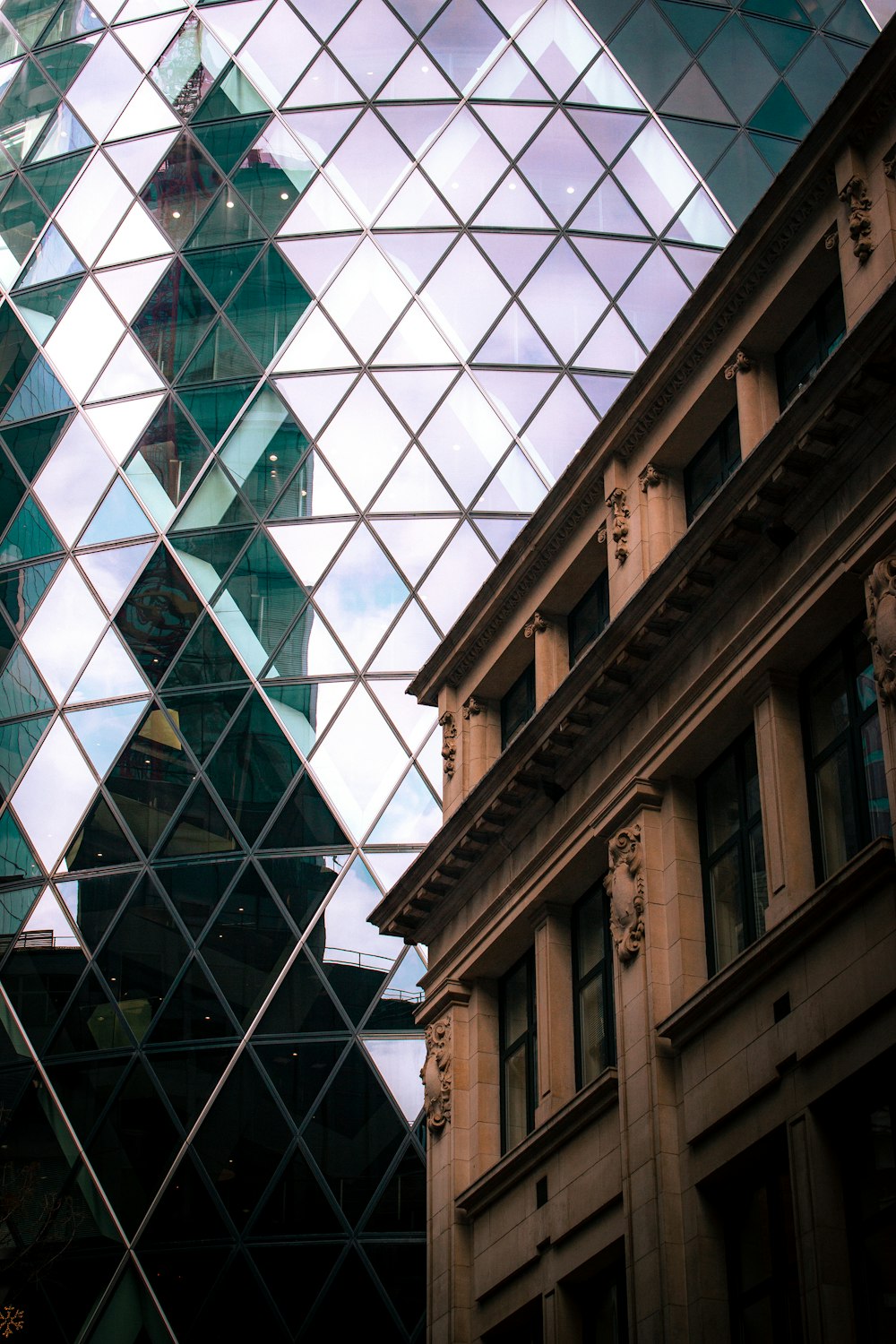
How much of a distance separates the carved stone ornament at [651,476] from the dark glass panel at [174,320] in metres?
24.4

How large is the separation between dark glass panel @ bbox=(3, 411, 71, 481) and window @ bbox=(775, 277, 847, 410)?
28.7 meters

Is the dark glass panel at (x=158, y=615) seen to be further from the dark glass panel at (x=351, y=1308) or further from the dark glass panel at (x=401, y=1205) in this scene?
the dark glass panel at (x=351, y=1308)

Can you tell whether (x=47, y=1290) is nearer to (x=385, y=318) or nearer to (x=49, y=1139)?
(x=49, y=1139)

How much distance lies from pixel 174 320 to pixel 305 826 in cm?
1407

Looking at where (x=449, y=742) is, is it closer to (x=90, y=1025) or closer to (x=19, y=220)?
(x=90, y=1025)

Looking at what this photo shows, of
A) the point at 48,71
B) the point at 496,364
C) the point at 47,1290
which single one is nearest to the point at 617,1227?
the point at 47,1290

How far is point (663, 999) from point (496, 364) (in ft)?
89.5

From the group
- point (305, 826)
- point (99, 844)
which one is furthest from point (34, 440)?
point (305, 826)

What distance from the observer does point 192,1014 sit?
40.8 metres

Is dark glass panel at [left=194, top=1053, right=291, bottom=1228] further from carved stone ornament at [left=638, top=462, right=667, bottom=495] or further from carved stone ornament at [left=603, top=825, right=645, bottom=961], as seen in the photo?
carved stone ornament at [left=638, top=462, right=667, bottom=495]

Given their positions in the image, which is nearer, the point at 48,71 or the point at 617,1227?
the point at 617,1227

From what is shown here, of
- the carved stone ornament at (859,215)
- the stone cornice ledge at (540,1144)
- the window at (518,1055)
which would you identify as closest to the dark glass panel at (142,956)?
the window at (518,1055)

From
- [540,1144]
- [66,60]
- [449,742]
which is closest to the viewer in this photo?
[540,1144]

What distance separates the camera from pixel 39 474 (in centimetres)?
4825
